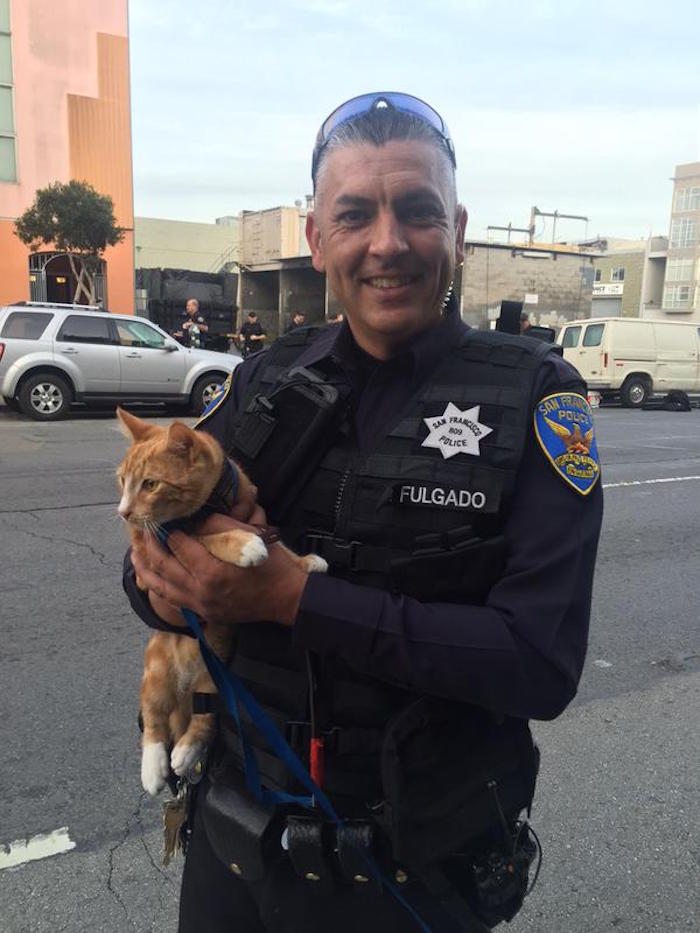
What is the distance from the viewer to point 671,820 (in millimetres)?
2777

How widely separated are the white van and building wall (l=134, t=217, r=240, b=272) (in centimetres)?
2637

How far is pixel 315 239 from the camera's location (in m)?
1.54

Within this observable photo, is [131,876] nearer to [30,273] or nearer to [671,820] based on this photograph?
[671,820]

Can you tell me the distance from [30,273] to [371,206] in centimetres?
2168

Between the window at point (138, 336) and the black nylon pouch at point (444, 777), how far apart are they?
12.1 metres

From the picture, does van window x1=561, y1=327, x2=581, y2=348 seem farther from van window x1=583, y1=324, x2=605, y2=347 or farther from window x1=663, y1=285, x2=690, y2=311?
window x1=663, y1=285, x2=690, y2=311

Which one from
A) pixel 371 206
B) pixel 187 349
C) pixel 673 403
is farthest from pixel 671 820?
pixel 673 403

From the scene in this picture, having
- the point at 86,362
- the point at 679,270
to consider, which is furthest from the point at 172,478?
the point at 679,270

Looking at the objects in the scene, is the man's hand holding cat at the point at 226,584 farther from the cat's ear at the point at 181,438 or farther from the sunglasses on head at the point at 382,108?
the sunglasses on head at the point at 382,108

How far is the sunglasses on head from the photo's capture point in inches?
54.1

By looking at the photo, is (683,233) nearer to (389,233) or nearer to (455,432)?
(389,233)

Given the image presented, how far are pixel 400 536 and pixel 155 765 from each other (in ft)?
2.86

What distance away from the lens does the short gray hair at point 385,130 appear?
135 centimetres

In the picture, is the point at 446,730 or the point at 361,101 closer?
the point at 446,730
